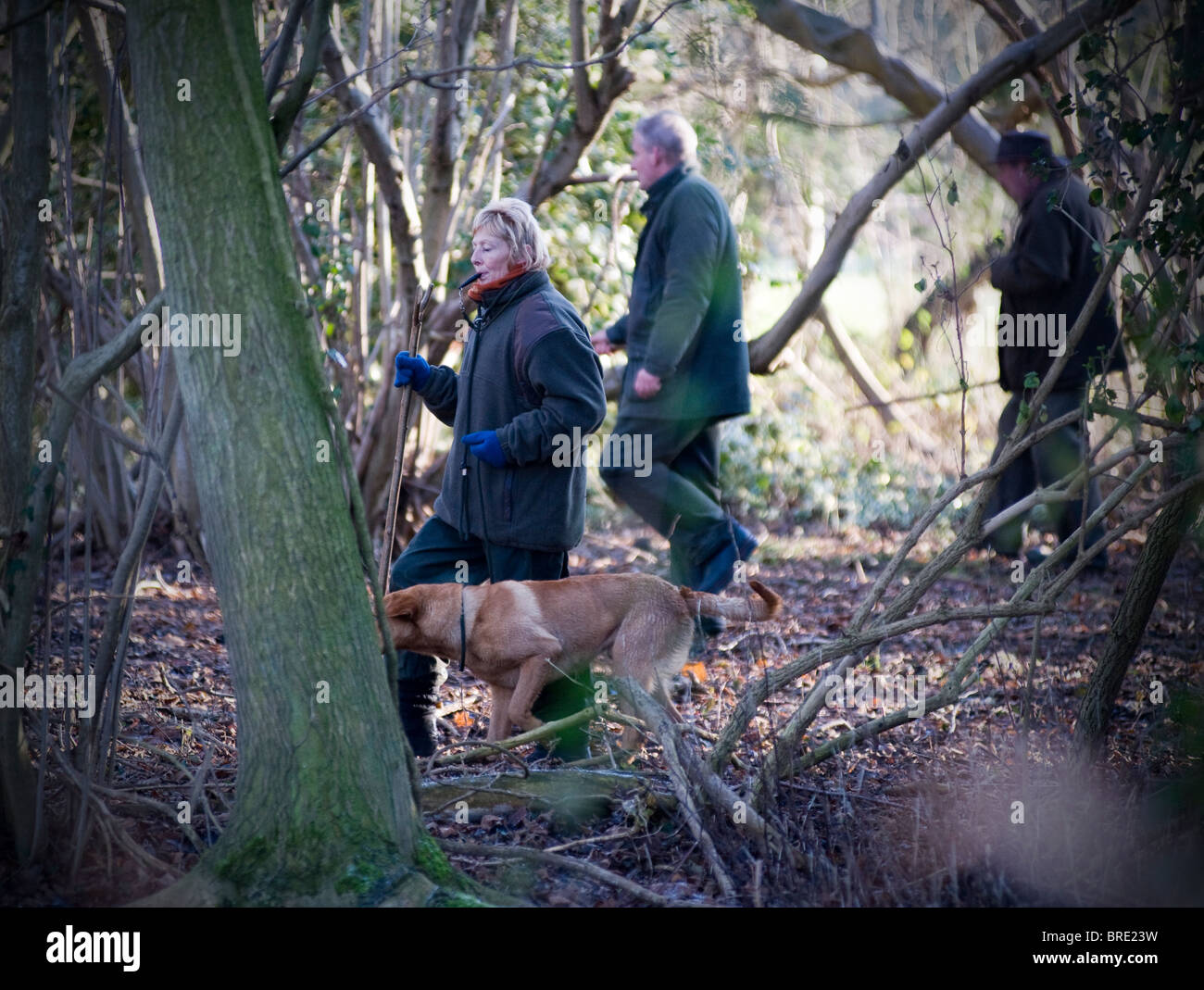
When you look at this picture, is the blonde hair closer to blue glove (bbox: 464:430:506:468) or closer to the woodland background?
the woodland background

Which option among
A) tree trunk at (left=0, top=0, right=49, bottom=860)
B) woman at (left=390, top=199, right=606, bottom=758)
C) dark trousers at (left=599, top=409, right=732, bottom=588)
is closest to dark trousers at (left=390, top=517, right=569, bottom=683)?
woman at (left=390, top=199, right=606, bottom=758)

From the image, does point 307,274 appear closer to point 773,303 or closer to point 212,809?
point 212,809

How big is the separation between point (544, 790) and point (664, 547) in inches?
209

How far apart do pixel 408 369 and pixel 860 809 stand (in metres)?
2.52

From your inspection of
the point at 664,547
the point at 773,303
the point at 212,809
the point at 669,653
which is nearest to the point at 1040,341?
the point at 664,547

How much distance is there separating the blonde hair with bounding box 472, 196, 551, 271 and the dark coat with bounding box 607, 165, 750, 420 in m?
1.66

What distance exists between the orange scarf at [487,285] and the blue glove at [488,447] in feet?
2.08

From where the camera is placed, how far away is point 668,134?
640 cm

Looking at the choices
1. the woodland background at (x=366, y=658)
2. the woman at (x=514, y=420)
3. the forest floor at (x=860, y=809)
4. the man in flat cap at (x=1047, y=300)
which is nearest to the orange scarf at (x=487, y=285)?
the woman at (x=514, y=420)

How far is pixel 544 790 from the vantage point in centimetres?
410

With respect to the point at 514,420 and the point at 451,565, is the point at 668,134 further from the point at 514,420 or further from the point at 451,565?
the point at 451,565

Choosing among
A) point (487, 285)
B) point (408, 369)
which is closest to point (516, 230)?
point (487, 285)

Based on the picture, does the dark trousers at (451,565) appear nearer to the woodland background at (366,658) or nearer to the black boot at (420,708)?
the black boot at (420,708)

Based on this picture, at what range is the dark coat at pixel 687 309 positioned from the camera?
6246 mm
